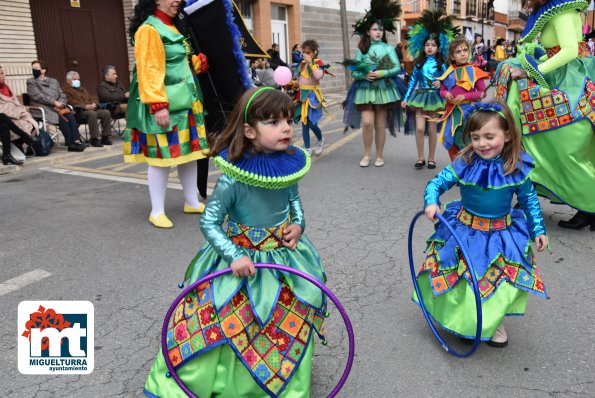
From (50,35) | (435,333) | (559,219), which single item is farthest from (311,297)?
(50,35)

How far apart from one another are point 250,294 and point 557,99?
3.33 m

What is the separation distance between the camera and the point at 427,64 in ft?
23.2

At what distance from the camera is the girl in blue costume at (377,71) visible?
24.1 ft

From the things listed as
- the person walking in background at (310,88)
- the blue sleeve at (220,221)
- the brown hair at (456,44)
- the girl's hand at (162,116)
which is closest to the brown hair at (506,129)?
the blue sleeve at (220,221)

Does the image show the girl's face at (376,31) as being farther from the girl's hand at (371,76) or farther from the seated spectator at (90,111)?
the seated spectator at (90,111)

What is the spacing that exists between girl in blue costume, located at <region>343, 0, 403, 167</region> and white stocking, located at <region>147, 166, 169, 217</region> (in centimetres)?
323

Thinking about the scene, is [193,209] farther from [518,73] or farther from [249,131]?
[249,131]

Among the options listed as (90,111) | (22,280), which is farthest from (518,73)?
(90,111)

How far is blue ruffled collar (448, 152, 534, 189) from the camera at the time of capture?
9.64ft

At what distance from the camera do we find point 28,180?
7398 mm

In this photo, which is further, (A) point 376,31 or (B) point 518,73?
(A) point 376,31

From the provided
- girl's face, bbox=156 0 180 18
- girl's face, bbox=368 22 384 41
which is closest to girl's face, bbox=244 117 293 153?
girl's face, bbox=156 0 180 18

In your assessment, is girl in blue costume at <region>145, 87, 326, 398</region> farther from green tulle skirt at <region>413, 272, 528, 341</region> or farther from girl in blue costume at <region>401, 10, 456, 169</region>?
girl in blue costume at <region>401, 10, 456, 169</region>

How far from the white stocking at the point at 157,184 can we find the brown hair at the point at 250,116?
276 centimetres
